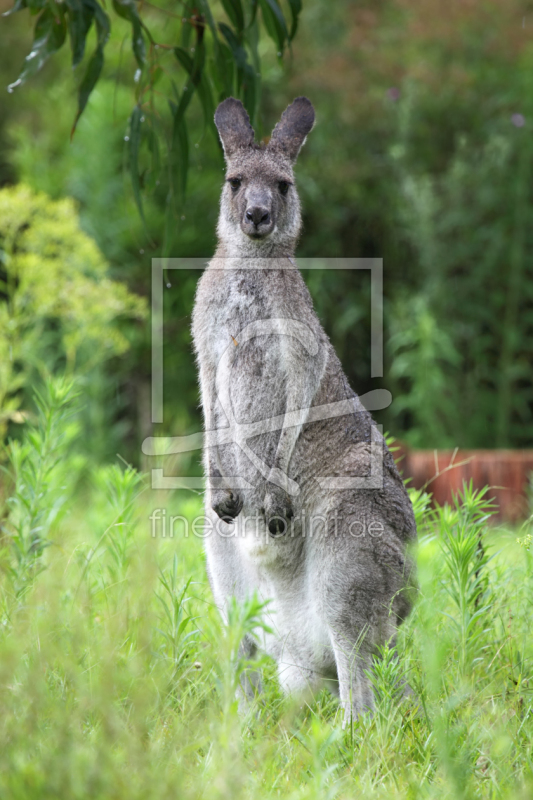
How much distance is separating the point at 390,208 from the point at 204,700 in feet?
18.2

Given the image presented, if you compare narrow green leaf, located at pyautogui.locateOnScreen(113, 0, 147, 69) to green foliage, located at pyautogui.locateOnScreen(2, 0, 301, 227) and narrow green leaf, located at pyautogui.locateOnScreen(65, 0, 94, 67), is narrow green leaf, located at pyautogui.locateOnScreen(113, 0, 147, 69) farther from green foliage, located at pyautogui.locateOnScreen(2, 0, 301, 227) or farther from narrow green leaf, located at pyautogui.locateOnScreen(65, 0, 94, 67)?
narrow green leaf, located at pyautogui.locateOnScreen(65, 0, 94, 67)

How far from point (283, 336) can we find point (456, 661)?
1.22m

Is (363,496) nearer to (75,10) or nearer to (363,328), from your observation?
(75,10)

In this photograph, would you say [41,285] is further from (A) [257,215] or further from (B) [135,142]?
(A) [257,215]

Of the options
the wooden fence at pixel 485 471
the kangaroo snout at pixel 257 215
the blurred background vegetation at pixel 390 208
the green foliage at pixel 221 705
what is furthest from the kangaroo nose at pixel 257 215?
the blurred background vegetation at pixel 390 208

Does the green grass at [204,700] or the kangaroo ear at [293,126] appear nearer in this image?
the green grass at [204,700]

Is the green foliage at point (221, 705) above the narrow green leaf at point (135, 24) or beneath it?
beneath

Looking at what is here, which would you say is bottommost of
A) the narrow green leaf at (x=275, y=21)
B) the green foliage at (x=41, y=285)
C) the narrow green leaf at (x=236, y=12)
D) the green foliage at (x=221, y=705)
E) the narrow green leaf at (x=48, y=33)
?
the green foliage at (x=221, y=705)

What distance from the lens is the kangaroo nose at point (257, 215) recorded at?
9.07 ft

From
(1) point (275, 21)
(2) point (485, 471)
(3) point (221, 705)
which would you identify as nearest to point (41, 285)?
(1) point (275, 21)

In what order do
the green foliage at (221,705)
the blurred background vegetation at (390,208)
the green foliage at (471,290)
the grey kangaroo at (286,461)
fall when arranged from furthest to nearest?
the blurred background vegetation at (390,208) < the green foliage at (471,290) < the grey kangaroo at (286,461) < the green foliage at (221,705)

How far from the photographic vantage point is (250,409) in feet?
9.16

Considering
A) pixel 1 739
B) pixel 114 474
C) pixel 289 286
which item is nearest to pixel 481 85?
pixel 289 286

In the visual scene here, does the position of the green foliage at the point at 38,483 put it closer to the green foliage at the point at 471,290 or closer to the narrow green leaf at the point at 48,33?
the narrow green leaf at the point at 48,33
